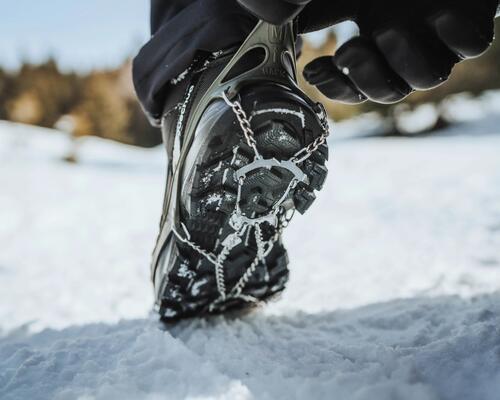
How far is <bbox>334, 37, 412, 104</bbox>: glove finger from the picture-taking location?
0.58 meters

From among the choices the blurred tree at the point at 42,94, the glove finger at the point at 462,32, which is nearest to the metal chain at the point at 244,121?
the glove finger at the point at 462,32

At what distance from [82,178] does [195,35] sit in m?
2.89

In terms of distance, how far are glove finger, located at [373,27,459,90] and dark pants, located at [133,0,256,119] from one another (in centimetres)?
17

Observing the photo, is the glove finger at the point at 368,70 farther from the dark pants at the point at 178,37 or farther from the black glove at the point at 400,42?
the dark pants at the point at 178,37

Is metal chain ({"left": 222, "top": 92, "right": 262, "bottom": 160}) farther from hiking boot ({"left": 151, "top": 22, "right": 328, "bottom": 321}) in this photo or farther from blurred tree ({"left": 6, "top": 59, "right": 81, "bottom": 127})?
blurred tree ({"left": 6, "top": 59, "right": 81, "bottom": 127})

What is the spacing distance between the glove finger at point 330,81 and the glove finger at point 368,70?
0.02m

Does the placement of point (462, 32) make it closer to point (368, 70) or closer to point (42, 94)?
point (368, 70)

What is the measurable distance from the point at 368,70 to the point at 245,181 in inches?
8.2

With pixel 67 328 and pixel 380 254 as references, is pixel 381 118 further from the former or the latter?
pixel 67 328

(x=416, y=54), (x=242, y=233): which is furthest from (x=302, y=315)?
(x=416, y=54)

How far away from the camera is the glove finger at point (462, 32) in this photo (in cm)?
54

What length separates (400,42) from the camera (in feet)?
1.84

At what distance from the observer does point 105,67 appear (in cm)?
1252

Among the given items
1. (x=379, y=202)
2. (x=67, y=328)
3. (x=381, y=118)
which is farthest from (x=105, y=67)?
(x=67, y=328)
